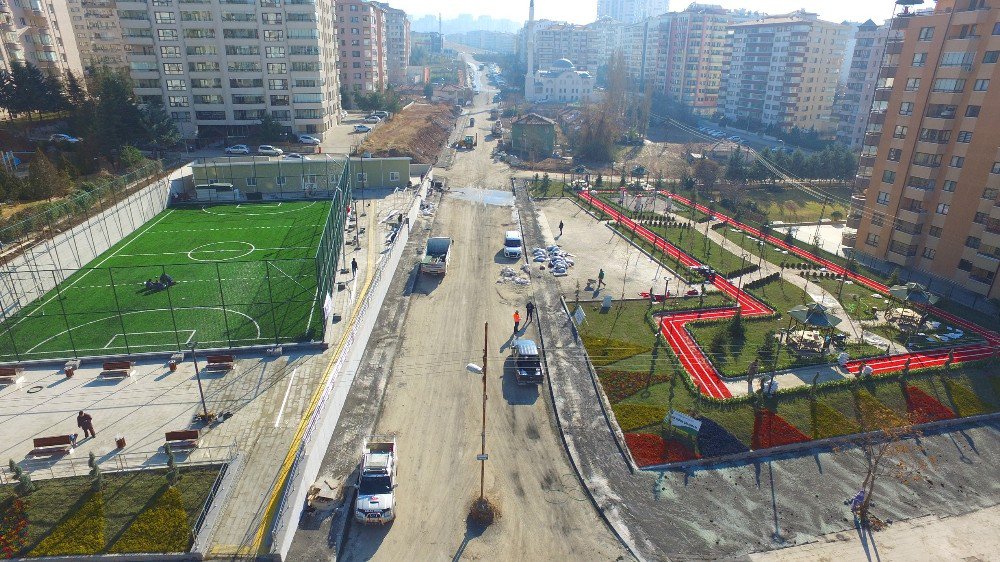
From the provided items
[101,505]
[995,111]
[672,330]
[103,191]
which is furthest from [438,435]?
[995,111]

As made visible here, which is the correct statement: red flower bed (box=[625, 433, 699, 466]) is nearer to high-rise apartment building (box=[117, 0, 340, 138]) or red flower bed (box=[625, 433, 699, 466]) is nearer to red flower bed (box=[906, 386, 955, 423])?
red flower bed (box=[906, 386, 955, 423])

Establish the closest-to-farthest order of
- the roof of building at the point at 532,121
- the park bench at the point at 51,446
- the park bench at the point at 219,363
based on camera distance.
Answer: the park bench at the point at 51,446 → the park bench at the point at 219,363 → the roof of building at the point at 532,121

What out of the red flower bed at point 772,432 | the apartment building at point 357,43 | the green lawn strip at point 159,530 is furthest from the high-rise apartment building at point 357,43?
the red flower bed at point 772,432

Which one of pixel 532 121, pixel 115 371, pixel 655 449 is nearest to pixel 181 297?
pixel 115 371

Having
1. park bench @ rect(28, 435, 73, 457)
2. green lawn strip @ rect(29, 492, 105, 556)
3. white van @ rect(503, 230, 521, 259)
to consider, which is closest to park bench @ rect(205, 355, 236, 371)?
park bench @ rect(28, 435, 73, 457)

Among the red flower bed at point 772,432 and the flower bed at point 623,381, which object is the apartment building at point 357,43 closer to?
the flower bed at point 623,381

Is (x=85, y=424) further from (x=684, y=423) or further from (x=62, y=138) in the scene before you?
(x=62, y=138)

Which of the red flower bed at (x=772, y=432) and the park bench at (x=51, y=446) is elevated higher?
the park bench at (x=51, y=446)
